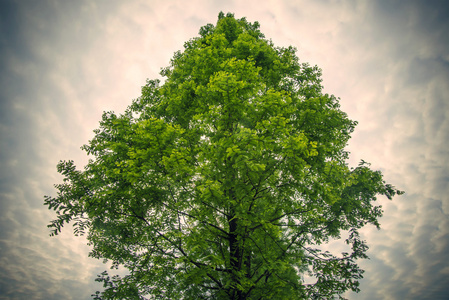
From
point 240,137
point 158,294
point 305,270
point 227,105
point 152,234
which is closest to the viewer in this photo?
point 240,137

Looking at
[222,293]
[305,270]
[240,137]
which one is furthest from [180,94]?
[305,270]

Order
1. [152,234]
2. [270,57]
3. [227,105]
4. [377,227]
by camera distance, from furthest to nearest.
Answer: [270,57], [377,227], [152,234], [227,105]

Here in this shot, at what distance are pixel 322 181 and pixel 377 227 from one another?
11.3 ft

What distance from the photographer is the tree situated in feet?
13.5

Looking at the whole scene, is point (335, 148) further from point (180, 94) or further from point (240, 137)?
point (180, 94)

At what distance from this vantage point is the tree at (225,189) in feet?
13.5

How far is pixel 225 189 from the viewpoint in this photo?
4.25 meters

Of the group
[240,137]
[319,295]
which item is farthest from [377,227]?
[240,137]

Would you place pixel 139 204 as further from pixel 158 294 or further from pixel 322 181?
pixel 322 181

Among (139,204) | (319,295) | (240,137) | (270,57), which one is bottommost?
(319,295)

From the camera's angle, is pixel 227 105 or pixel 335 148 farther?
pixel 335 148

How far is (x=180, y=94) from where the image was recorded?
625 cm

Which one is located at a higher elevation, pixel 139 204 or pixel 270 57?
pixel 270 57

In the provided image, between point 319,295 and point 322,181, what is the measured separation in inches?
A: 116
